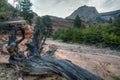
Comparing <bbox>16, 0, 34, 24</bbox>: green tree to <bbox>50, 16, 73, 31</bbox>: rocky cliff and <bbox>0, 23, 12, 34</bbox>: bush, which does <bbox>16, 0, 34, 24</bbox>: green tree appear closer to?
<bbox>0, 23, 12, 34</bbox>: bush

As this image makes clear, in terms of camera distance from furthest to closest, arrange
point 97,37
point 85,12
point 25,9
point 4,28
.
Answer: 1. point 85,12
2. point 25,9
3. point 97,37
4. point 4,28

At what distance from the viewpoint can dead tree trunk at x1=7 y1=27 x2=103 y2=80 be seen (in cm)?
841

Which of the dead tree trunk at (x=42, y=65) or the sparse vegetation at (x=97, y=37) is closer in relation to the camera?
the dead tree trunk at (x=42, y=65)

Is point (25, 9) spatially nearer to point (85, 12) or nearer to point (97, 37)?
point (97, 37)

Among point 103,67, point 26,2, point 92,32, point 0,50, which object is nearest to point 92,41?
point 92,32

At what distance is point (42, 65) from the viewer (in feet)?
28.8

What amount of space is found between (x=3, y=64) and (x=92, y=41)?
20711mm

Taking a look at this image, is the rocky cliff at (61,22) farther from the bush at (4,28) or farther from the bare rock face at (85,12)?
the bush at (4,28)

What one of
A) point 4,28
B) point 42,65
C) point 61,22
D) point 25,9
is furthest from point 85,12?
point 42,65

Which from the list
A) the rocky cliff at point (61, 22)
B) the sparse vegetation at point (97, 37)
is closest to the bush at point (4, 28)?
the sparse vegetation at point (97, 37)

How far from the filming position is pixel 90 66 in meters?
12.6

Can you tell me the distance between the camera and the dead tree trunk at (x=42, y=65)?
8.41 m

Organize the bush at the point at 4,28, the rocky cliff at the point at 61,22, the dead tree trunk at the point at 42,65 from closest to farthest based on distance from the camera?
the dead tree trunk at the point at 42,65 → the bush at the point at 4,28 → the rocky cliff at the point at 61,22

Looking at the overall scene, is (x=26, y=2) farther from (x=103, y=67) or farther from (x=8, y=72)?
(x=8, y=72)
